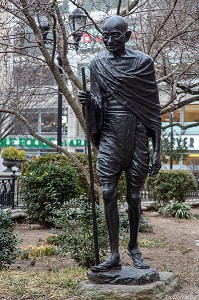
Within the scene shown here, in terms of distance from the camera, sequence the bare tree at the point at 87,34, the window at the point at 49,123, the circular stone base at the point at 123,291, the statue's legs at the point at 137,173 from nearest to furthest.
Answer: the circular stone base at the point at 123,291 → the statue's legs at the point at 137,173 → the bare tree at the point at 87,34 → the window at the point at 49,123

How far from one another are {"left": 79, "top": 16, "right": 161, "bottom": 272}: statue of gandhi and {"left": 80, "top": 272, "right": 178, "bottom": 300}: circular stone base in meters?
0.25

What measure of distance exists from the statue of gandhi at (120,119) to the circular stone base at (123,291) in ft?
0.84

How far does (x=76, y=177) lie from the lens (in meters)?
13.7

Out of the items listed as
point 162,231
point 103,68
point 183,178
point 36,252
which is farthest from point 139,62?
point 183,178

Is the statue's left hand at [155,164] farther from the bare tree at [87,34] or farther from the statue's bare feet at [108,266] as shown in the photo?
the bare tree at [87,34]

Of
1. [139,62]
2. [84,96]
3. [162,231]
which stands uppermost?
[139,62]

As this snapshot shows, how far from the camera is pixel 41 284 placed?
596 centimetres

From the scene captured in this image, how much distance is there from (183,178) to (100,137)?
1272cm

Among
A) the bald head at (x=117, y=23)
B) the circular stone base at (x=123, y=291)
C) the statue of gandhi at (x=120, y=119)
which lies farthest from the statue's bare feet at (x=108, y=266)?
the bald head at (x=117, y=23)

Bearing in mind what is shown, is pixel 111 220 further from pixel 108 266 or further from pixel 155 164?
pixel 155 164

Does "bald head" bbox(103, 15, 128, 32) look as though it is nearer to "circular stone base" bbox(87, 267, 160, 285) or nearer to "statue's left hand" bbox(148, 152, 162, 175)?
"statue's left hand" bbox(148, 152, 162, 175)

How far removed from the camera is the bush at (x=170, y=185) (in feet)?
59.3

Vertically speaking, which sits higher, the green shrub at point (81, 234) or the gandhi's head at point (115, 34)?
the gandhi's head at point (115, 34)

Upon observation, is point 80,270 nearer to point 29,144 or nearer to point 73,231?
point 73,231
